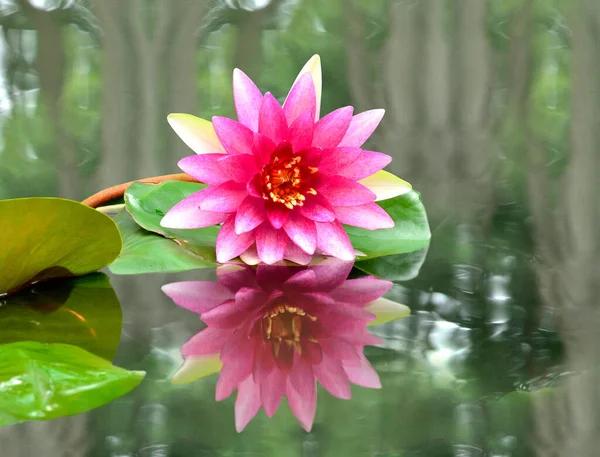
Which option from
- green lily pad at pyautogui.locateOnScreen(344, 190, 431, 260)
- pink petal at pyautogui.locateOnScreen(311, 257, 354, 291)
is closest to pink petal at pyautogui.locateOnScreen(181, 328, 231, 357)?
pink petal at pyautogui.locateOnScreen(311, 257, 354, 291)

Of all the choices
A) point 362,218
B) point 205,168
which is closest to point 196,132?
point 205,168

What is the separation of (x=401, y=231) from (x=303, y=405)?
0.33 metres

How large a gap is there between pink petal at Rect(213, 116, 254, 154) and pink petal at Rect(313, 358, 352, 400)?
21 cm

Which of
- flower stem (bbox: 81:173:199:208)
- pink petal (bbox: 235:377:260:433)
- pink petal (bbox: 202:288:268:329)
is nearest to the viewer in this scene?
pink petal (bbox: 235:377:260:433)

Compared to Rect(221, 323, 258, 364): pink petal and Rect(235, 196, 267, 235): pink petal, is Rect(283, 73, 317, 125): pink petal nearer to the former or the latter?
Rect(235, 196, 267, 235): pink petal

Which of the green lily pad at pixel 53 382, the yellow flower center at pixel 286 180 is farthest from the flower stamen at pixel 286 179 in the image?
the green lily pad at pixel 53 382

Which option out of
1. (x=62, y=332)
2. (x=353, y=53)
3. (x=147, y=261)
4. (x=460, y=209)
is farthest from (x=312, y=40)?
(x=62, y=332)

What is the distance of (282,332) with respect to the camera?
0.39 m

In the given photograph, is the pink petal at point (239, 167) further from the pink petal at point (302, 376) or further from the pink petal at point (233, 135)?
the pink petal at point (302, 376)

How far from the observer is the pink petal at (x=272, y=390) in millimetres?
305

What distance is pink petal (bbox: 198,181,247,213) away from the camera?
19.9 inches

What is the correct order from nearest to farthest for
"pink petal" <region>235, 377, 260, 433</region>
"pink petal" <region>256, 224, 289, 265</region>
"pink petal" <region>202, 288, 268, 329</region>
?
"pink petal" <region>235, 377, 260, 433</region> → "pink petal" <region>202, 288, 268, 329</region> → "pink petal" <region>256, 224, 289, 265</region>

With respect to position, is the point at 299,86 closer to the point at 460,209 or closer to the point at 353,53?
the point at 460,209

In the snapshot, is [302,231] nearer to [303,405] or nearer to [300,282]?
[300,282]
